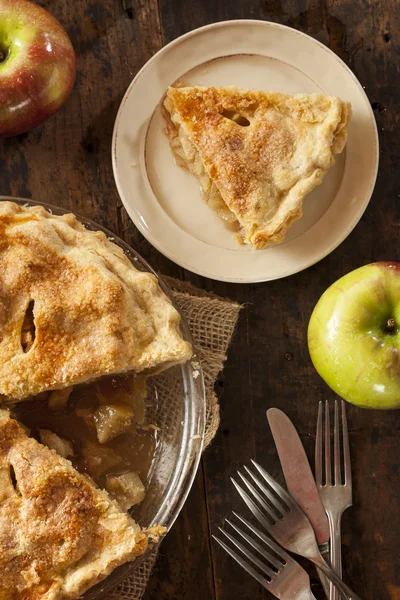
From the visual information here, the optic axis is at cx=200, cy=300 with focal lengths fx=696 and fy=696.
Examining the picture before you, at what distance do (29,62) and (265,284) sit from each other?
1.20m

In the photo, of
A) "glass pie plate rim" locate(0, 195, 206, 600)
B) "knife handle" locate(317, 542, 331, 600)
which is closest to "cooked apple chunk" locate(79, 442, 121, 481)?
"glass pie plate rim" locate(0, 195, 206, 600)

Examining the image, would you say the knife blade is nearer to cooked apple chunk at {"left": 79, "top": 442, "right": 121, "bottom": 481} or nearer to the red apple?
cooked apple chunk at {"left": 79, "top": 442, "right": 121, "bottom": 481}

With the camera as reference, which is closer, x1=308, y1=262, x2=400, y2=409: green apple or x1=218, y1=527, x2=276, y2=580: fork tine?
x1=308, y1=262, x2=400, y2=409: green apple

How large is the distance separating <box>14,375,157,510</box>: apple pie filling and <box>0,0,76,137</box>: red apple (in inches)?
39.6

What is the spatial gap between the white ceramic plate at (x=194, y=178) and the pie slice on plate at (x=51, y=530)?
895 millimetres

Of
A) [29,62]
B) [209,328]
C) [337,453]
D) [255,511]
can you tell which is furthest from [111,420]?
[29,62]

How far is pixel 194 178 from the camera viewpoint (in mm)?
2719

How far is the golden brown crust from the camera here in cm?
217

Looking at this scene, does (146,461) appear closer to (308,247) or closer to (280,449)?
(280,449)

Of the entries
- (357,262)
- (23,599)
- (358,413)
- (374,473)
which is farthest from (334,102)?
(23,599)

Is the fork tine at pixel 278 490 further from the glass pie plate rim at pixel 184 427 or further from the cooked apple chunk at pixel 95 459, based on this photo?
the cooked apple chunk at pixel 95 459

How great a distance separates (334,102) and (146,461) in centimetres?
146

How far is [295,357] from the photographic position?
2.75 m

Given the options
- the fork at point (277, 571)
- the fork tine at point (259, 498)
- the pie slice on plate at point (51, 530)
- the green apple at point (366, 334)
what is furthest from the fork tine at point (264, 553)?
the green apple at point (366, 334)
